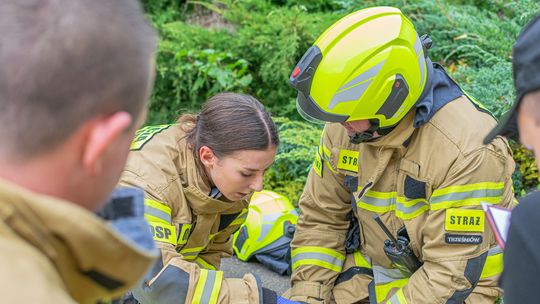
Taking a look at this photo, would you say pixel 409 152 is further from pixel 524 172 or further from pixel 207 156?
pixel 524 172

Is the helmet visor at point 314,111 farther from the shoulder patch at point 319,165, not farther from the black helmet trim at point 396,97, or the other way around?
the shoulder patch at point 319,165

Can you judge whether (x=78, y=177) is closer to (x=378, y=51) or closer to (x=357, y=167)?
(x=378, y=51)

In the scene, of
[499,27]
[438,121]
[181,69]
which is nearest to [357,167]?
[438,121]

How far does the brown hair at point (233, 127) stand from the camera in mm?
3100

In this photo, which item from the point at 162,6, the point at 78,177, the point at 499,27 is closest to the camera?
the point at 78,177

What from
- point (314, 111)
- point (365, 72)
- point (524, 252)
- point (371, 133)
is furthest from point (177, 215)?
point (524, 252)

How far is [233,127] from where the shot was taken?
122 inches

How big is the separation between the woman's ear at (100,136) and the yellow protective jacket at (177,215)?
6.09ft

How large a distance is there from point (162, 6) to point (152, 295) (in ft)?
17.5

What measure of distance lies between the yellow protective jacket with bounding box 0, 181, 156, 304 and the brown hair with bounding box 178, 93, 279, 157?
1.88m

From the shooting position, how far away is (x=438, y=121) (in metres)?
3.02

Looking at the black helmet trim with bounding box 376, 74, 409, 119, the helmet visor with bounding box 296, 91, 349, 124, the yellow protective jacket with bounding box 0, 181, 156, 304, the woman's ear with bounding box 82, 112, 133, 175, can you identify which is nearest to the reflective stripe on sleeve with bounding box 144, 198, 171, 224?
the helmet visor with bounding box 296, 91, 349, 124

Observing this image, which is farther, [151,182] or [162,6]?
[162,6]

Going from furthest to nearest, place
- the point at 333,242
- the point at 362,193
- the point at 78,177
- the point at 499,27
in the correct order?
the point at 499,27, the point at 333,242, the point at 362,193, the point at 78,177
